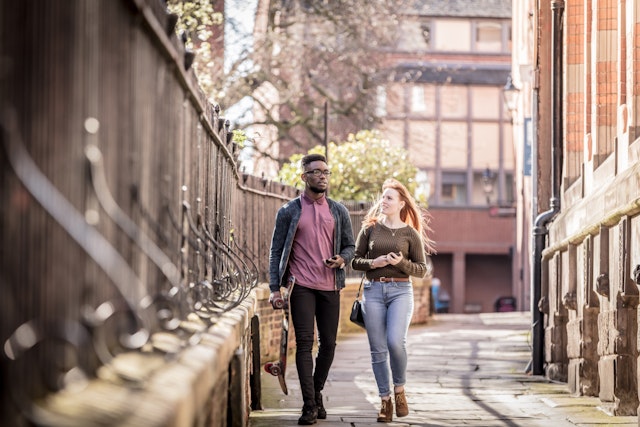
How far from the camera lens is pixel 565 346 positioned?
14.3m

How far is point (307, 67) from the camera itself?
31.7m

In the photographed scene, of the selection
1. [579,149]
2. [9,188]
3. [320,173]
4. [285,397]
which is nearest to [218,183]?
[320,173]

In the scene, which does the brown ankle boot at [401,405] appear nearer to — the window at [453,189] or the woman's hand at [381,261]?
the woman's hand at [381,261]

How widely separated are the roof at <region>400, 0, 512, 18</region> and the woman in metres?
36.4

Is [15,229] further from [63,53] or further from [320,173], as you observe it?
[320,173]

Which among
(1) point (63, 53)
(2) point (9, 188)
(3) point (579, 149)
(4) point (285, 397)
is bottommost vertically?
(4) point (285, 397)

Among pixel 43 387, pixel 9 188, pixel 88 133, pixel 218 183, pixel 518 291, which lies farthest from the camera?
pixel 518 291

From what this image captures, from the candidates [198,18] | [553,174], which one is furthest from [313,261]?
[198,18]

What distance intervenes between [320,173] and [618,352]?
2650 millimetres

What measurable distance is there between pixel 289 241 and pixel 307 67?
2268cm

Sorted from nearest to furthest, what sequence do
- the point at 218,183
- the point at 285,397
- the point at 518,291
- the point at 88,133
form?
the point at 88,133
the point at 218,183
the point at 285,397
the point at 518,291

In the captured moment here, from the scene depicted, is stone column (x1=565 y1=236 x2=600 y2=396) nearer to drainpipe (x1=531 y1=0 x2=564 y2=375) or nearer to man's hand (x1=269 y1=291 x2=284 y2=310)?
drainpipe (x1=531 y1=0 x2=564 y2=375)

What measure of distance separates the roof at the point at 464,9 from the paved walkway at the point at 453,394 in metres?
27.0

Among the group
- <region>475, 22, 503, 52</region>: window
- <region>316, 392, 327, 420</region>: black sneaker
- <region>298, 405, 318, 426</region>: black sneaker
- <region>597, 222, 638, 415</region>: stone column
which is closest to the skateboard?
<region>316, 392, 327, 420</region>: black sneaker
